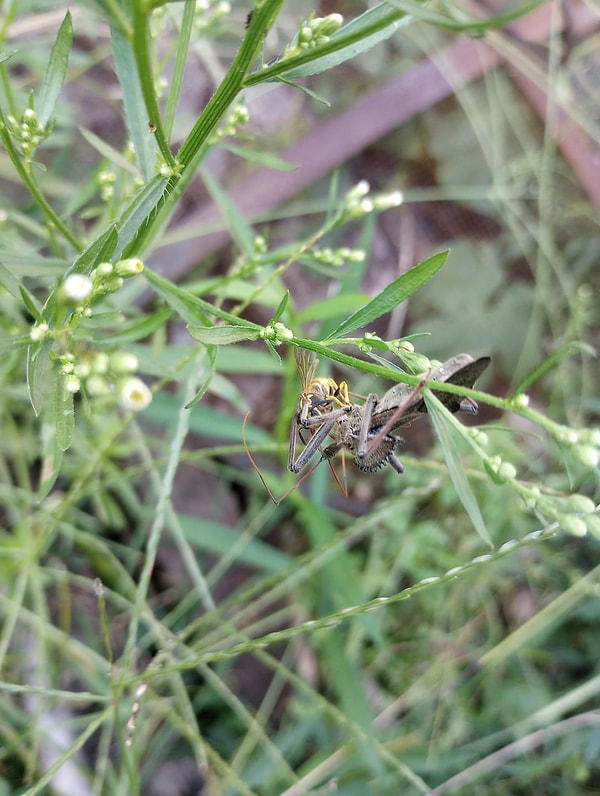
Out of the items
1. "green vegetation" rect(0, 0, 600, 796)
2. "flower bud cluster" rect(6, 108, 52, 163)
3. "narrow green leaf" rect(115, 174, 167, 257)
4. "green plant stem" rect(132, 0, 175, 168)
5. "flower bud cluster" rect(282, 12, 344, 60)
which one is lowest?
"green vegetation" rect(0, 0, 600, 796)

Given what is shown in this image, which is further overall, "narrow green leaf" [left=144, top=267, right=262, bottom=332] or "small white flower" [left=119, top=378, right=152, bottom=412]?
"narrow green leaf" [left=144, top=267, right=262, bottom=332]

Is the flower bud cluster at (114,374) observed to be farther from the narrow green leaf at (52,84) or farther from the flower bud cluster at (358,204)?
the flower bud cluster at (358,204)

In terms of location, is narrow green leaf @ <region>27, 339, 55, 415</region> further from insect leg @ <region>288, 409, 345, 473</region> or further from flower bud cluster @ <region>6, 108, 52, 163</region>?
insect leg @ <region>288, 409, 345, 473</region>

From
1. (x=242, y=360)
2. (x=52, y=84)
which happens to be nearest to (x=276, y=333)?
(x=52, y=84)

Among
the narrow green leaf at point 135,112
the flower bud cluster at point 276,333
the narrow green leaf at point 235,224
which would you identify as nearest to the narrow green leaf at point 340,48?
the narrow green leaf at point 135,112

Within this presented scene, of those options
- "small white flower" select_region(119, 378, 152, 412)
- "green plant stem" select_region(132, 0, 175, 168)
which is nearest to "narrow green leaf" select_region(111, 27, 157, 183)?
"green plant stem" select_region(132, 0, 175, 168)

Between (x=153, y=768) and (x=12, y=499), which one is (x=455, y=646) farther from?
(x=12, y=499)

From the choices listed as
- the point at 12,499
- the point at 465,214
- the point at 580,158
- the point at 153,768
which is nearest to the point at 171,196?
the point at 12,499

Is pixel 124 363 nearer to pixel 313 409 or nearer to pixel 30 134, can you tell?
pixel 30 134

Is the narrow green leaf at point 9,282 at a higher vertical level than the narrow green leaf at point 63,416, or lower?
higher
